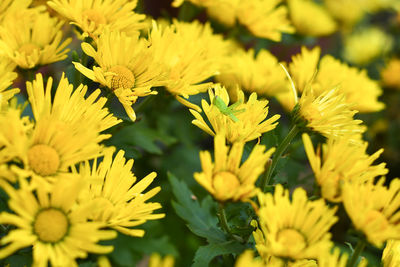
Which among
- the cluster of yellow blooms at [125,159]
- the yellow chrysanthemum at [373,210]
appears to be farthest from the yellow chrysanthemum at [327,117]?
the yellow chrysanthemum at [373,210]

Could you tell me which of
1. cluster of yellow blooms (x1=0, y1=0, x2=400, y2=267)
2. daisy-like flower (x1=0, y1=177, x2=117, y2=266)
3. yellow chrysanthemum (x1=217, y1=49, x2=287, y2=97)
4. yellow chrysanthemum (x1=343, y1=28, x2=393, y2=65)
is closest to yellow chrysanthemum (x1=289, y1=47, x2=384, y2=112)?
yellow chrysanthemum (x1=217, y1=49, x2=287, y2=97)

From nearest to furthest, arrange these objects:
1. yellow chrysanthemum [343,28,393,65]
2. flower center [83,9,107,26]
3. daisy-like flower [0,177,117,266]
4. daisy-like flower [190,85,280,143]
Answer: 1. daisy-like flower [0,177,117,266]
2. daisy-like flower [190,85,280,143]
3. flower center [83,9,107,26]
4. yellow chrysanthemum [343,28,393,65]

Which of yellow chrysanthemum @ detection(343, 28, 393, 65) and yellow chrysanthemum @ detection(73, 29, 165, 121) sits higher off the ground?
yellow chrysanthemum @ detection(343, 28, 393, 65)

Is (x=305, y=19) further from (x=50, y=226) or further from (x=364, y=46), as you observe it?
(x=50, y=226)

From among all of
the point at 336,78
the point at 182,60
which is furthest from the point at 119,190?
the point at 336,78

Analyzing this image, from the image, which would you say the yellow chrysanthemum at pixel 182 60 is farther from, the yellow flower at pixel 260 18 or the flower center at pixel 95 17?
the yellow flower at pixel 260 18

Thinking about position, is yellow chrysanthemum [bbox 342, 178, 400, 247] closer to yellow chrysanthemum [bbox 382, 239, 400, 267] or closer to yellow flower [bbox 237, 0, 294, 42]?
yellow chrysanthemum [bbox 382, 239, 400, 267]

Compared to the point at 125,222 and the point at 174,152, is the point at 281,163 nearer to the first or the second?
the point at 125,222
